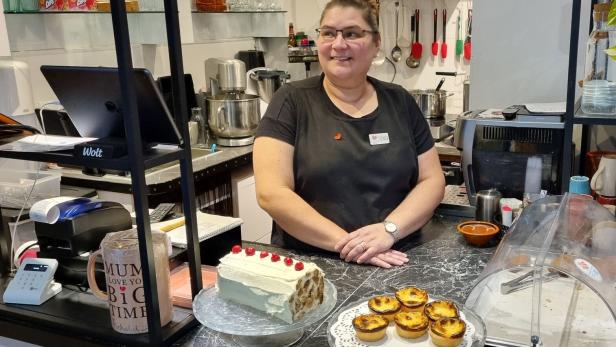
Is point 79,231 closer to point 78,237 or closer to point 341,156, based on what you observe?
point 78,237

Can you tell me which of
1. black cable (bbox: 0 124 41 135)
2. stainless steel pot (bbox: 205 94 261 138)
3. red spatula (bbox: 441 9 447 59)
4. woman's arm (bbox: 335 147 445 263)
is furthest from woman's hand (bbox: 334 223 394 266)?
red spatula (bbox: 441 9 447 59)

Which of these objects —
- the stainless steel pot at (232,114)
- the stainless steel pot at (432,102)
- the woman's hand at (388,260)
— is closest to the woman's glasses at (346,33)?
the woman's hand at (388,260)

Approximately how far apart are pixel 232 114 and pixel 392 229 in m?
1.78

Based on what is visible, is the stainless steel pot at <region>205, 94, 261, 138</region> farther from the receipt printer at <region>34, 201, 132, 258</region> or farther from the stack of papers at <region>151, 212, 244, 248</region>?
the receipt printer at <region>34, 201, 132, 258</region>

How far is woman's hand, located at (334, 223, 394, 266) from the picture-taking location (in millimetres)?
1668

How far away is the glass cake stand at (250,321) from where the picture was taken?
1166mm

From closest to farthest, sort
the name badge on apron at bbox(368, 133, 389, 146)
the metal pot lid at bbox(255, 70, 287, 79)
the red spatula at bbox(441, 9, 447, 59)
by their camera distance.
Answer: the name badge on apron at bbox(368, 133, 389, 146)
the metal pot lid at bbox(255, 70, 287, 79)
the red spatula at bbox(441, 9, 447, 59)

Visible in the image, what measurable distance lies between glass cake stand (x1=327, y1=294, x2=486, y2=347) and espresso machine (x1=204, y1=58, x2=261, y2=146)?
2.25 meters

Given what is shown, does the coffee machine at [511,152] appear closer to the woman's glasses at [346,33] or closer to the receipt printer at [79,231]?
the woman's glasses at [346,33]

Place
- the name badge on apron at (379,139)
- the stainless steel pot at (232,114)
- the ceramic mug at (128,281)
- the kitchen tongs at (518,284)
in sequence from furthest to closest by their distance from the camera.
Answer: the stainless steel pot at (232,114) < the name badge on apron at (379,139) < the kitchen tongs at (518,284) < the ceramic mug at (128,281)

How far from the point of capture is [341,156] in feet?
6.31

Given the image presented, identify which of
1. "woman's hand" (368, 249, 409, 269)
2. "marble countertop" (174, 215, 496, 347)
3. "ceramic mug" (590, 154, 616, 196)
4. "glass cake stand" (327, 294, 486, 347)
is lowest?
A: "marble countertop" (174, 215, 496, 347)

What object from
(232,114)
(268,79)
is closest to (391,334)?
(232,114)

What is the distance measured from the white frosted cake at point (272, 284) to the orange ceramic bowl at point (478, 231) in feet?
2.12
